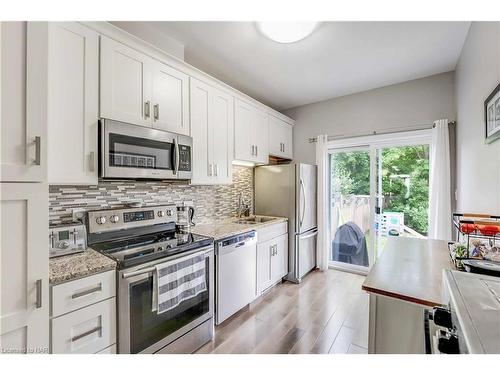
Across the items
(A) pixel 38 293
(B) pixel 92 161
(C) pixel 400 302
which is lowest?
(C) pixel 400 302

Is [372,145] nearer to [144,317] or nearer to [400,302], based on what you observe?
[400,302]

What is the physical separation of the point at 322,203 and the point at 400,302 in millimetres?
2370

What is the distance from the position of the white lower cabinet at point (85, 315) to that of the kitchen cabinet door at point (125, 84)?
3.59 ft

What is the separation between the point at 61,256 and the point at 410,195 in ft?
12.1

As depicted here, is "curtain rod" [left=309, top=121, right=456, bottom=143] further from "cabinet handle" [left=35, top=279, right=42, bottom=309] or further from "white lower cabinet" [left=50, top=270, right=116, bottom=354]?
"cabinet handle" [left=35, top=279, right=42, bottom=309]

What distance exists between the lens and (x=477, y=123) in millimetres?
1712

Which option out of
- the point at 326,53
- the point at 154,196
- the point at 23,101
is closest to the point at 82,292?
the point at 23,101

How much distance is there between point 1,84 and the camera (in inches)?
33.6

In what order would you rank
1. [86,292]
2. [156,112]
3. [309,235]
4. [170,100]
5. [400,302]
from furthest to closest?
[309,235] < [170,100] < [156,112] < [86,292] < [400,302]

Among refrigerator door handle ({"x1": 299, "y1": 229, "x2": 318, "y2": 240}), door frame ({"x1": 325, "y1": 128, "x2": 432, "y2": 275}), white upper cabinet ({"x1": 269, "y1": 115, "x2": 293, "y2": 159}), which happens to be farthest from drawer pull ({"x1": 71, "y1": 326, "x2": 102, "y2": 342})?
door frame ({"x1": 325, "y1": 128, "x2": 432, "y2": 275})

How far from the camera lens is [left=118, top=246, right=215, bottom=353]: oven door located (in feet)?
4.33

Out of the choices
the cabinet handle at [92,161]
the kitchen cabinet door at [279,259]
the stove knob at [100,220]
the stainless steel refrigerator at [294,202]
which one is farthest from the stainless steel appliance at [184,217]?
the stainless steel refrigerator at [294,202]
